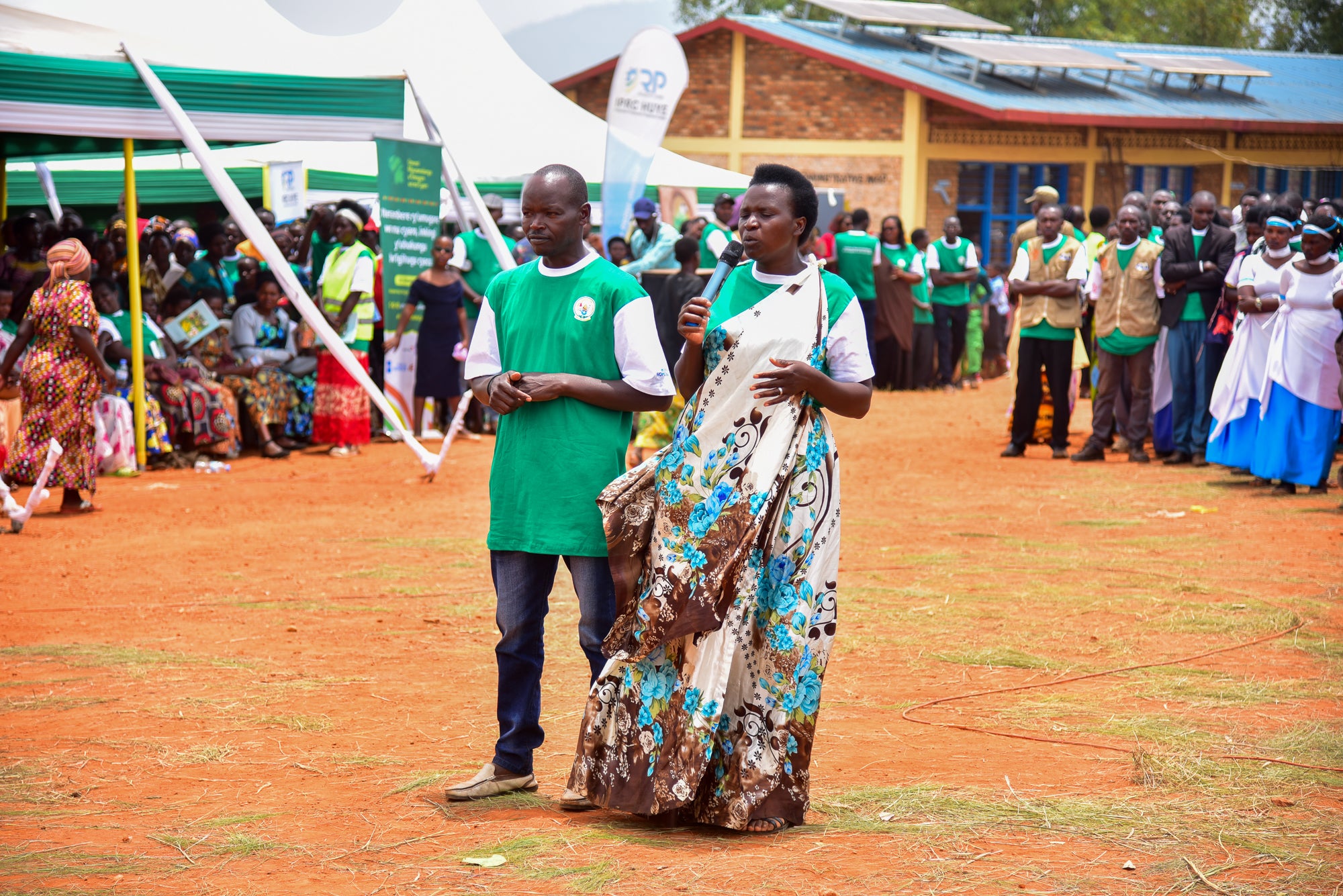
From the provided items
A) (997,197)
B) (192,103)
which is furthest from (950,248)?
(192,103)

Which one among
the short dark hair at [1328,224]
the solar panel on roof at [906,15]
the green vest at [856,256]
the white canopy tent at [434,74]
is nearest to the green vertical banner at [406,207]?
the white canopy tent at [434,74]

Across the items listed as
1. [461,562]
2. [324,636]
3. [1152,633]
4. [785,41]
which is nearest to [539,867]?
[324,636]

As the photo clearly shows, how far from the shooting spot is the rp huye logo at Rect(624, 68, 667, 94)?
13164mm

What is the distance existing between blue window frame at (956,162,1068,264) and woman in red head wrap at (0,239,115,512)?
2134cm

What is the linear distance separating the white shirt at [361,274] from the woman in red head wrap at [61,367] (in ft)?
10.8

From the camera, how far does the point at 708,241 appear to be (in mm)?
14695

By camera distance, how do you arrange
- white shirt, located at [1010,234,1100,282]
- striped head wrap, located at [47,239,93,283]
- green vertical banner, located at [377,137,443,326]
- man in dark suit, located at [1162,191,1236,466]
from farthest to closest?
1. white shirt, located at [1010,234,1100,282]
2. man in dark suit, located at [1162,191,1236,466]
3. green vertical banner, located at [377,137,443,326]
4. striped head wrap, located at [47,239,93,283]

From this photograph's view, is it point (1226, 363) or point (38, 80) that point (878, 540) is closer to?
point (1226, 363)

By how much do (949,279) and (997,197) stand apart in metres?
10.6

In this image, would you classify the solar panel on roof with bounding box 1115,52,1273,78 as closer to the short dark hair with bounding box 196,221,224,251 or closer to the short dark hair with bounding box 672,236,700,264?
the short dark hair with bounding box 672,236,700,264

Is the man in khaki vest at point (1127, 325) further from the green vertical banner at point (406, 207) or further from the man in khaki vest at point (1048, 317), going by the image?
the green vertical banner at point (406, 207)

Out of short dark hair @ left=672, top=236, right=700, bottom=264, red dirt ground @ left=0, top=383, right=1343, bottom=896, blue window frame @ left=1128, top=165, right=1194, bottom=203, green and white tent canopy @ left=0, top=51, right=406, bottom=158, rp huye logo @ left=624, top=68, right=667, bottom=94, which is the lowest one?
red dirt ground @ left=0, top=383, right=1343, bottom=896

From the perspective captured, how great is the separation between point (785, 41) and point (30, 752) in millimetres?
25099

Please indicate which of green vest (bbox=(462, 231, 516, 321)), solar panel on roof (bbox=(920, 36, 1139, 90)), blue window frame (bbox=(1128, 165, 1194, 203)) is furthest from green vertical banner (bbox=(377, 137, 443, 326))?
blue window frame (bbox=(1128, 165, 1194, 203))
